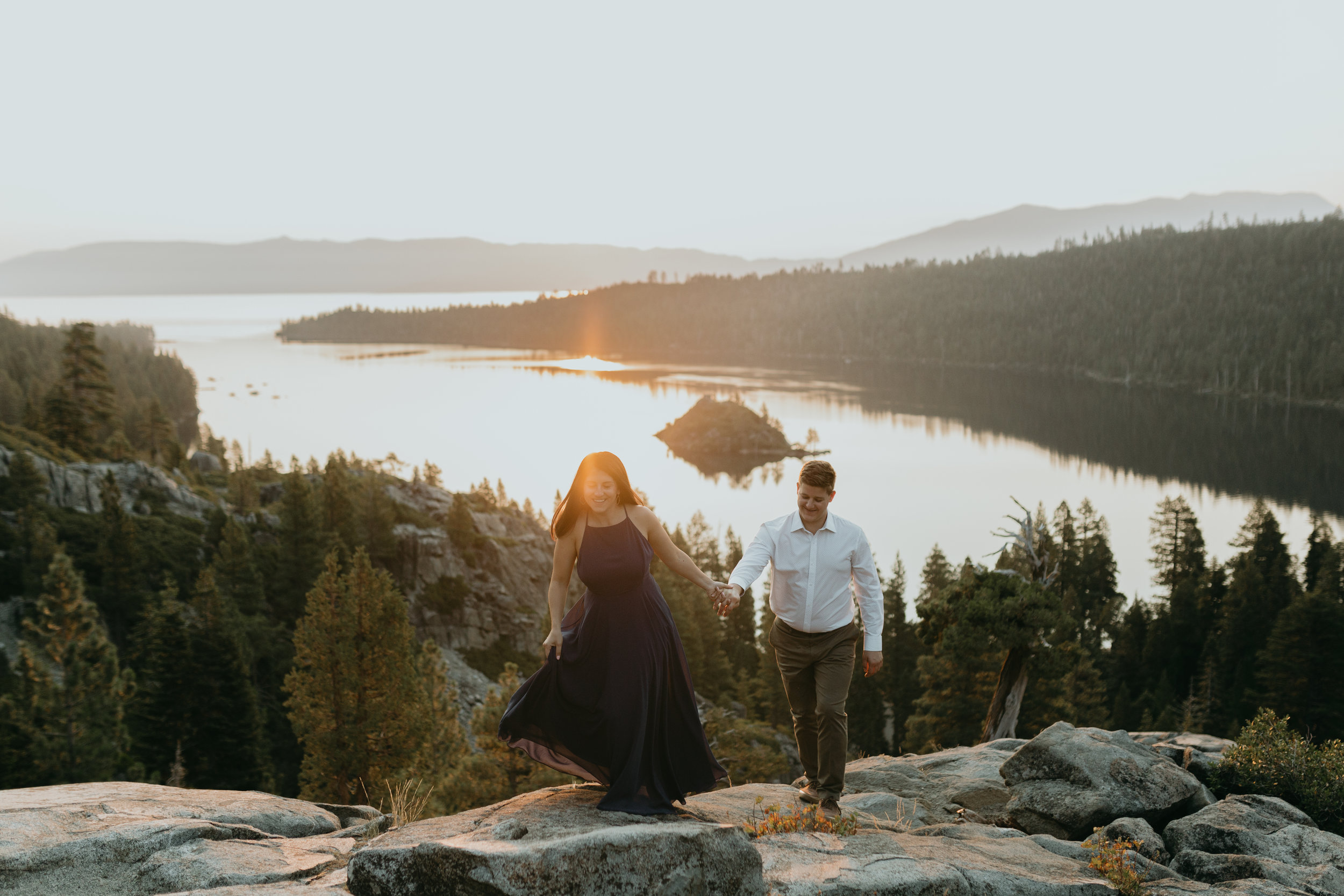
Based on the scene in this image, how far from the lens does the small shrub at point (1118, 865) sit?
6.07m

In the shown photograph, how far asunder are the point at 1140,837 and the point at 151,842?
8338mm

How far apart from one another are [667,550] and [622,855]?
2284mm

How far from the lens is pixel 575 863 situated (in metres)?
4.95

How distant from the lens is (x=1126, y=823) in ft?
25.5

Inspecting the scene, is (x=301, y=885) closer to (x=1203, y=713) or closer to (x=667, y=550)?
(x=667, y=550)

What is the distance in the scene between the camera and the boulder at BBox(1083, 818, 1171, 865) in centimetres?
739

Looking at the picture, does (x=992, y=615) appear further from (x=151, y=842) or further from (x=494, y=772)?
(x=494, y=772)

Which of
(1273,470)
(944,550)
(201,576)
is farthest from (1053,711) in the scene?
(1273,470)

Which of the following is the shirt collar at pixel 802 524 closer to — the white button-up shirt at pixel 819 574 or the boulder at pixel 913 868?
the white button-up shirt at pixel 819 574

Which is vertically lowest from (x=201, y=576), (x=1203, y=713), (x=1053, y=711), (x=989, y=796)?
(x=1203, y=713)

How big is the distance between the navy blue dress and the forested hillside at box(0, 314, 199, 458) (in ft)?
233

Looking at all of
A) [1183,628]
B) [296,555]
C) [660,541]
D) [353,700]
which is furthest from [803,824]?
[1183,628]

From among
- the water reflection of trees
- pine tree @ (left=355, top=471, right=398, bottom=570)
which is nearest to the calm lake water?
the water reflection of trees

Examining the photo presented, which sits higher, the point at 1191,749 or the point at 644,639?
the point at 644,639
